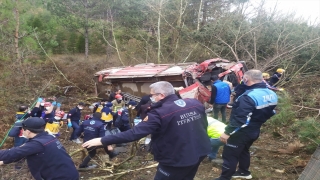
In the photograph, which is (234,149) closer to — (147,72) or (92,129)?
(92,129)

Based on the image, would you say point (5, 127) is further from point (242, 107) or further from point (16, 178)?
point (242, 107)

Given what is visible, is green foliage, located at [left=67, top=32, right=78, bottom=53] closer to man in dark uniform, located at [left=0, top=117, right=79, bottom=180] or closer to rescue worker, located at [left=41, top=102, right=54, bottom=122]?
rescue worker, located at [left=41, top=102, right=54, bottom=122]

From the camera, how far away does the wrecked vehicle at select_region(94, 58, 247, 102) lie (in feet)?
25.0

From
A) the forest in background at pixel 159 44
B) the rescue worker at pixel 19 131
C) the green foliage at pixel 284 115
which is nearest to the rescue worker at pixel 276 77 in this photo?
the forest in background at pixel 159 44

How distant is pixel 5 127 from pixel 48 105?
229cm

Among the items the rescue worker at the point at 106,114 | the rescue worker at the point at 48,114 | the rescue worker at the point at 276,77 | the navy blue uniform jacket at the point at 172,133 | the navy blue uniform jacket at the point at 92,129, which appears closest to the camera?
the navy blue uniform jacket at the point at 172,133

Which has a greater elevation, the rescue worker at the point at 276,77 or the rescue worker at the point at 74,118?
the rescue worker at the point at 276,77

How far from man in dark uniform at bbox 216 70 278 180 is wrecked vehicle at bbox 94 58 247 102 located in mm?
3470

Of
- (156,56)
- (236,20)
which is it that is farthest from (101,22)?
(236,20)

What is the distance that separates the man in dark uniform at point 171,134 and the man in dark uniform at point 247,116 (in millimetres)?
776

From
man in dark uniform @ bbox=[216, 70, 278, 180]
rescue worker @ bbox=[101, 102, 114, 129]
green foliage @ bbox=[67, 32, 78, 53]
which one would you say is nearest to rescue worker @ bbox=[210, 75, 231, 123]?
rescue worker @ bbox=[101, 102, 114, 129]

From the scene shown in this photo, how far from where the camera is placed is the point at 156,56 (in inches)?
565

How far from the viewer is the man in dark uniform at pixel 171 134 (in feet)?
8.71

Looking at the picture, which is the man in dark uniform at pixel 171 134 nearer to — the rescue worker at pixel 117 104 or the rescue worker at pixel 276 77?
the rescue worker at pixel 117 104
